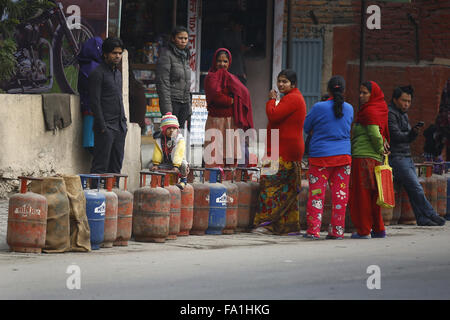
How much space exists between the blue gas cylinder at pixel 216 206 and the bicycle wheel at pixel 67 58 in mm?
4629

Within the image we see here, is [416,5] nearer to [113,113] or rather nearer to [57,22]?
[57,22]

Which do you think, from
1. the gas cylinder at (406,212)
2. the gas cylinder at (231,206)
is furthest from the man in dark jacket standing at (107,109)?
the gas cylinder at (406,212)

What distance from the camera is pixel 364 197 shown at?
11641 millimetres

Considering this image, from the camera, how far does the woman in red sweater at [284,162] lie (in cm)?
1148

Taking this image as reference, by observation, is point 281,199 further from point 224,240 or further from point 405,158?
point 405,158

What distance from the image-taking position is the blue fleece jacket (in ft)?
36.7

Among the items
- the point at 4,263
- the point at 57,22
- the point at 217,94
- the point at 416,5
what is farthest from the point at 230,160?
the point at 416,5

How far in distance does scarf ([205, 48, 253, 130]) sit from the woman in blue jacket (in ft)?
5.73

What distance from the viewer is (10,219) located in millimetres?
9180

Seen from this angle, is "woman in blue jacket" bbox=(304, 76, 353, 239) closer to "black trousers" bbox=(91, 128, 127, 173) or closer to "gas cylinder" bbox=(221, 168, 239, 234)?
"gas cylinder" bbox=(221, 168, 239, 234)

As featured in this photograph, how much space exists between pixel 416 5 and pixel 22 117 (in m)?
10.7

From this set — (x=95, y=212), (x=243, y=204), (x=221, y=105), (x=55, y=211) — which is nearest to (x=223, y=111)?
(x=221, y=105)

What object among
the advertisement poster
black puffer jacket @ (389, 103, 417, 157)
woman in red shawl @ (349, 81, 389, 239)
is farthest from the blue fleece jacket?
the advertisement poster

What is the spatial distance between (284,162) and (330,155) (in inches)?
25.7
